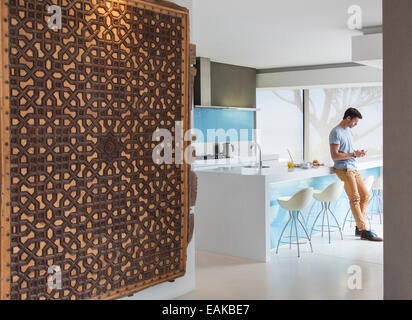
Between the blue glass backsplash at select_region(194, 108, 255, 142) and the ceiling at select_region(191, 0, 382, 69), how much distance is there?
1.07m

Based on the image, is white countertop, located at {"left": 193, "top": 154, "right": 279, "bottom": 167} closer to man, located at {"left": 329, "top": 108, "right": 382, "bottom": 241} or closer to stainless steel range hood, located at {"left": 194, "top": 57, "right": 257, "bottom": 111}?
stainless steel range hood, located at {"left": 194, "top": 57, "right": 257, "bottom": 111}

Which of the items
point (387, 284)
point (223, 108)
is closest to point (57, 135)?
point (387, 284)

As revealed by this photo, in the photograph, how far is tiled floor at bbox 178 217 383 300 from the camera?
14.3 feet

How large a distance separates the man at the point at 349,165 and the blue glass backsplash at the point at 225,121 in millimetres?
3652

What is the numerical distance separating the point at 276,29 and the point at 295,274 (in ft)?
11.1

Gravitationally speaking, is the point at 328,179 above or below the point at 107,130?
below

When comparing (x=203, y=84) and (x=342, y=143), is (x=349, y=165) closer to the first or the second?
(x=342, y=143)

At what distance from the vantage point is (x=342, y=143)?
645cm

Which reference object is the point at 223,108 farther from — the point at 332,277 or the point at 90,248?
the point at 90,248

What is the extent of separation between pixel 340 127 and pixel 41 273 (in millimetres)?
4544

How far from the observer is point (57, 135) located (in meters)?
3.13

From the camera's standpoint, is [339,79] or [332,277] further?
[339,79]

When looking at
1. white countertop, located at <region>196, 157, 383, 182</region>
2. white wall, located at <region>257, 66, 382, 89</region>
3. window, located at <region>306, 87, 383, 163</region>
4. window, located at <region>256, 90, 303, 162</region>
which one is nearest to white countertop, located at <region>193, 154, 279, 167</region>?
white wall, located at <region>257, 66, 382, 89</region>
